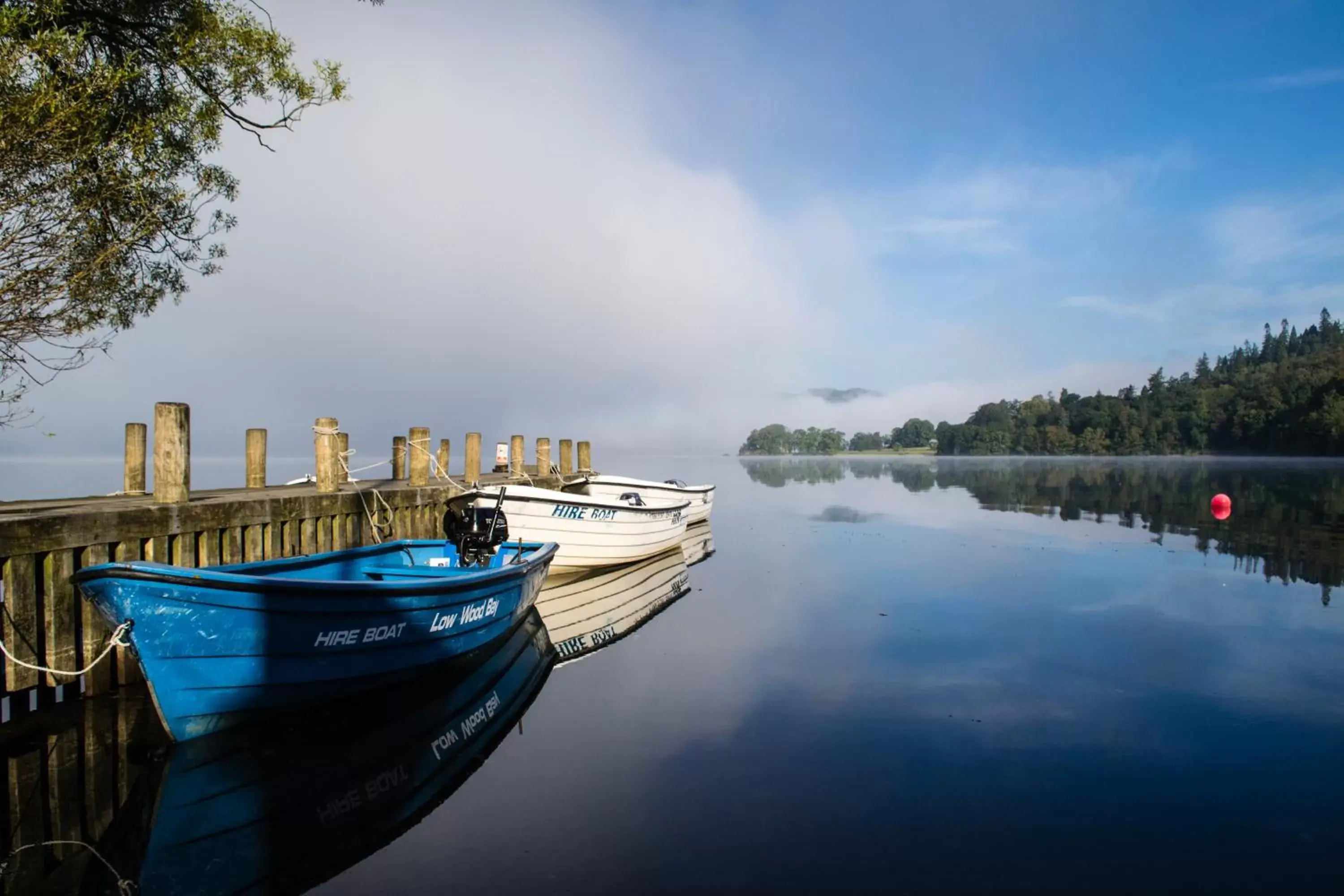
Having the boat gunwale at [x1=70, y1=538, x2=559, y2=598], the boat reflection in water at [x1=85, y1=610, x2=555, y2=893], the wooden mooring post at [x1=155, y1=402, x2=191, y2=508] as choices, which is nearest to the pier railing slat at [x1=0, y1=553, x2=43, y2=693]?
the boat gunwale at [x1=70, y1=538, x2=559, y2=598]

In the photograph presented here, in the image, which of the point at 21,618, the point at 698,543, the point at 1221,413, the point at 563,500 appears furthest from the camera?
the point at 1221,413

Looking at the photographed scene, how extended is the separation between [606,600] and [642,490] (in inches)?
378

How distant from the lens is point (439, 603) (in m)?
8.18

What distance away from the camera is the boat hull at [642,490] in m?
22.2

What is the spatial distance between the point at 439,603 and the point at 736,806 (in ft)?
13.3

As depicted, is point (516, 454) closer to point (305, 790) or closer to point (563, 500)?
point (563, 500)

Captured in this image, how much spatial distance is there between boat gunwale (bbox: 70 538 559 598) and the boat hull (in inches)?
472

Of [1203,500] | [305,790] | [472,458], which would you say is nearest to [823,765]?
[305,790]

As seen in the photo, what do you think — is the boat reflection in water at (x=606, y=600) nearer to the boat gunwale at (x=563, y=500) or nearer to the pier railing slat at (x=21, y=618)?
the boat gunwale at (x=563, y=500)

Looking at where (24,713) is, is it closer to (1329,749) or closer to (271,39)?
(271,39)

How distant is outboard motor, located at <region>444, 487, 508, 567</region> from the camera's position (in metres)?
11.2

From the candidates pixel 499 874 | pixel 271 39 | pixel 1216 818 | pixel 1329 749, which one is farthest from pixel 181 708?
pixel 271 39

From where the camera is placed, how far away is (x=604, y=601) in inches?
563

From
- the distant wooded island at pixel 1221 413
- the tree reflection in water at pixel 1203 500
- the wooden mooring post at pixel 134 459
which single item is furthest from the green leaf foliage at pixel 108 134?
the distant wooded island at pixel 1221 413
